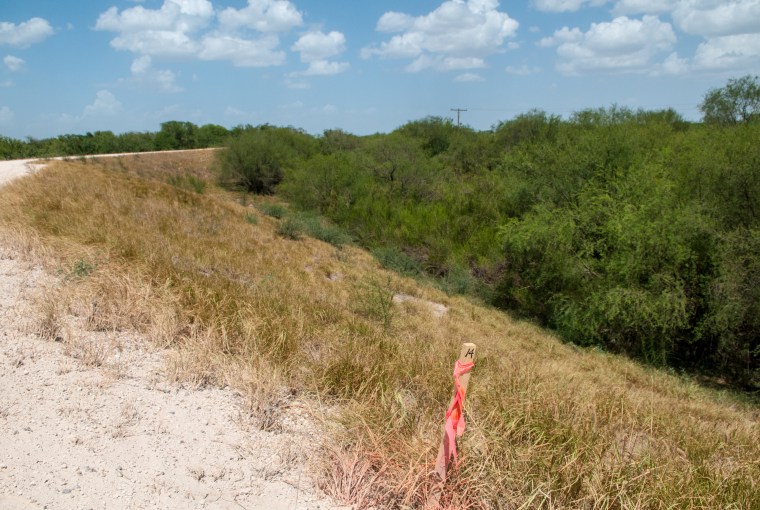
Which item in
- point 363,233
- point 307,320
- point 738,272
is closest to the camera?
point 307,320

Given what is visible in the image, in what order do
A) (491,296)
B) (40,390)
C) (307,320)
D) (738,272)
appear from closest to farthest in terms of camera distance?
(40,390) → (307,320) → (738,272) → (491,296)

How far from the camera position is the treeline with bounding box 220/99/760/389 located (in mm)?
13398

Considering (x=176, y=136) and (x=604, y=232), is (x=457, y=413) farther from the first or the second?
(x=176, y=136)

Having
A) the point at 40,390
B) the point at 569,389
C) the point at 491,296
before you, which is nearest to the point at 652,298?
the point at 491,296

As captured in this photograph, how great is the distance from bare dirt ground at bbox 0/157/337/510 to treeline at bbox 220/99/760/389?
11.7m

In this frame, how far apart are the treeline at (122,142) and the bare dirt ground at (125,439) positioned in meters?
26.7

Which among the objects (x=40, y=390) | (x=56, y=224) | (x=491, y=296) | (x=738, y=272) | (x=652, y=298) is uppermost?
(x=56, y=224)

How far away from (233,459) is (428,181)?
94.4 ft

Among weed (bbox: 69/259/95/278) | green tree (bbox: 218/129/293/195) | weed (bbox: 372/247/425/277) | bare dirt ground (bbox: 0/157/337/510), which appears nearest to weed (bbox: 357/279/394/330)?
weed (bbox: 69/259/95/278)

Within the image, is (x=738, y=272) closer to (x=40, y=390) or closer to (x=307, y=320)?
(x=307, y=320)

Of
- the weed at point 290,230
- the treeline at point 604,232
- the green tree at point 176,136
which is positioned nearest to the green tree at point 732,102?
the treeline at point 604,232

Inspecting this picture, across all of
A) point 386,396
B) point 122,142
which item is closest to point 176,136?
point 122,142

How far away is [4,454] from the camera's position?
358 cm

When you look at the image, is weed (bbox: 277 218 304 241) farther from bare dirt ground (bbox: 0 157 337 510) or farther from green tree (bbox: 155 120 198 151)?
green tree (bbox: 155 120 198 151)
